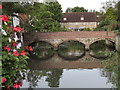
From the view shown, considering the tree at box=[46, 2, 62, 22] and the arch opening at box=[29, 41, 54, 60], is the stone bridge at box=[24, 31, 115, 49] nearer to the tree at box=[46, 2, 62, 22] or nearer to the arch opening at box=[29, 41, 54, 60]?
the arch opening at box=[29, 41, 54, 60]

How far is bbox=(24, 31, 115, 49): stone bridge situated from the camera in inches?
888

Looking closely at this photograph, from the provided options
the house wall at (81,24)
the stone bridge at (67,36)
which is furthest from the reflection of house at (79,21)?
the stone bridge at (67,36)

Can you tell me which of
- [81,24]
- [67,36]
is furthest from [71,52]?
[81,24]

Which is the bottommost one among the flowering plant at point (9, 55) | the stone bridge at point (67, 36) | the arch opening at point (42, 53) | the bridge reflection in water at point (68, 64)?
the arch opening at point (42, 53)

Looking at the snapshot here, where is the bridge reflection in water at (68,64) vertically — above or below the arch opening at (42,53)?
above

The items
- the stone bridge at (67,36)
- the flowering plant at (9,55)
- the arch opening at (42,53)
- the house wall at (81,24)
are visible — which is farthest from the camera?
the house wall at (81,24)

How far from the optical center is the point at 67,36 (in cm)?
2261

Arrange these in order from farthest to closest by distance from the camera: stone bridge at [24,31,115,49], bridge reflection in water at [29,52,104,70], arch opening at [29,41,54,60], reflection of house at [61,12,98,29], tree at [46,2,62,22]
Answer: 1. reflection of house at [61,12,98,29]
2. tree at [46,2,62,22]
3. stone bridge at [24,31,115,49]
4. arch opening at [29,41,54,60]
5. bridge reflection in water at [29,52,104,70]

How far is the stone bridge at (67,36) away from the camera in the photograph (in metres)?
22.6

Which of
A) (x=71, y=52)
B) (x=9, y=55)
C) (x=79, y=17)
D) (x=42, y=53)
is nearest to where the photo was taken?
(x=9, y=55)

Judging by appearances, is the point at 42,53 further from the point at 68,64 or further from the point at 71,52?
the point at 68,64

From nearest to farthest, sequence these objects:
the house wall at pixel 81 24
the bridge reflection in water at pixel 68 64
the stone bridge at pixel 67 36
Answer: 1. the bridge reflection in water at pixel 68 64
2. the stone bridge at pixel 67 36
3. the house wall at pixel 81 24

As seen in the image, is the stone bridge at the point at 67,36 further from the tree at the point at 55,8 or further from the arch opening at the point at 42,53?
the tree at the point at 55,8

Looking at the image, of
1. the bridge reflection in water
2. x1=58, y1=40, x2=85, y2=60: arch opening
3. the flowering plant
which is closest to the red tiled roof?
x1=58, y1=40, x2=85, y2=60: arch opening
